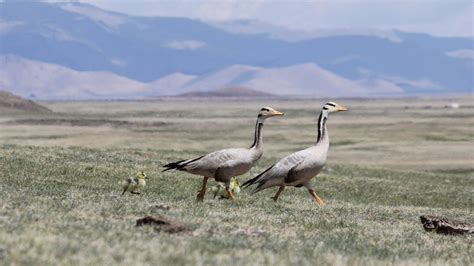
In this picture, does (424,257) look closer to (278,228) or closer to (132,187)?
(278,228)

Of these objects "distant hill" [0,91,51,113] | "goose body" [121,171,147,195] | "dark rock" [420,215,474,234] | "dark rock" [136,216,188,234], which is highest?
"dark rock" [136,216,188,234]

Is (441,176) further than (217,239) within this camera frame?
Yes

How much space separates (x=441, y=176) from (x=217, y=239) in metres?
29.6

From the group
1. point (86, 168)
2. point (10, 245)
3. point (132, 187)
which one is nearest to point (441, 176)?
point (86, 168)

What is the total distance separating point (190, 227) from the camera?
12789 millimetres

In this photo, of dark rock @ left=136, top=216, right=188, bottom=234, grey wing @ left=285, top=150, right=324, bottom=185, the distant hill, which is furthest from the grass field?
the distant hill

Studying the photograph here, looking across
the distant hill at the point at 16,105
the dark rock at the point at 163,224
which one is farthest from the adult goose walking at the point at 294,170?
the distant hill at the point at 16,105

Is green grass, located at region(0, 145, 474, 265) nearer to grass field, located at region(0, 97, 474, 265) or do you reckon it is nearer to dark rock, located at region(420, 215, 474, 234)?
grass field, located at region(0, 97, 474, 265)

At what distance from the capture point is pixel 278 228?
1410 cm

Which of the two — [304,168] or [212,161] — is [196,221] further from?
[304,168]

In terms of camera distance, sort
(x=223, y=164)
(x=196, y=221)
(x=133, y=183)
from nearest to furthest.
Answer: (x=196, y=221), (x=223, y=164), (x=133, y=183)

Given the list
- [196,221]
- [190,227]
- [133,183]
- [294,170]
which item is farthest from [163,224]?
[133,183]

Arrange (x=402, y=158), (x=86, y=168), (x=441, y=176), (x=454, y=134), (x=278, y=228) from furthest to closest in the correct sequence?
(x=454, y=134) → (x=402, y=158) → (x=441, y=176) → (x=86, y=168) → (x=278, y=228)

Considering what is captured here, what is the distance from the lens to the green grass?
10.2 meters
